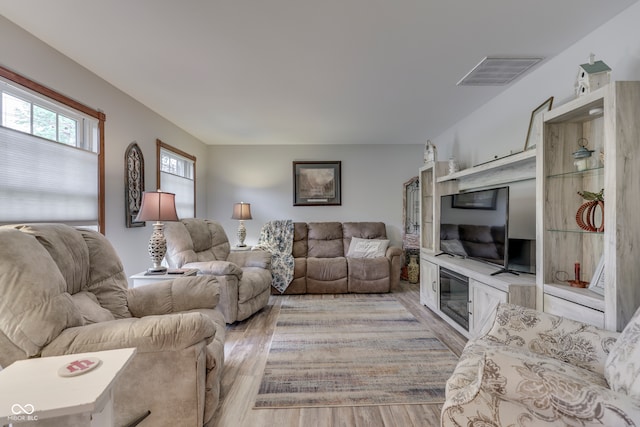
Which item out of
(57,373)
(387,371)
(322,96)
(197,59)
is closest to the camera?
(57,373)

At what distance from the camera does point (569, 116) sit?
1.87 m

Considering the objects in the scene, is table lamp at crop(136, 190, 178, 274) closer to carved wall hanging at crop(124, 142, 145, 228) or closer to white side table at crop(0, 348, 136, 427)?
carved wall hanging at crop(124, 142, 145, 228)

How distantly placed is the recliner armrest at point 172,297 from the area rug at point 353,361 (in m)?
0.71

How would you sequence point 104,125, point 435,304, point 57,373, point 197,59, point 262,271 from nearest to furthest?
1. point 57,373
2. point 197,59
3. point 104,125
4. point 435,304
5. point 262,271

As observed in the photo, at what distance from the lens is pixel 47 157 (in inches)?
87.7

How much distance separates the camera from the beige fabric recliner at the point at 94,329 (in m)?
1.18

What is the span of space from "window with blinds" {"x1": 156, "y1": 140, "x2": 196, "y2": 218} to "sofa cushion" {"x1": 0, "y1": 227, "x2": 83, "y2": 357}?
8.37 feet

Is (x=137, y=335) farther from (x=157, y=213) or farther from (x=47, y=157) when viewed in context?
(x=47, y=157)

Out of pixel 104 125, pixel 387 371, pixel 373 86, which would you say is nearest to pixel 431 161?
pixel 373 86

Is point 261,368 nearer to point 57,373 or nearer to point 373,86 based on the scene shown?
point 57,373

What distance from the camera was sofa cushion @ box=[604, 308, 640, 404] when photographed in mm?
1019

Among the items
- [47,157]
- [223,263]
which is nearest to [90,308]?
[47,157]

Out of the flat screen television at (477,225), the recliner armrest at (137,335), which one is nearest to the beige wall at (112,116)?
the recliner armrest at (137,335)

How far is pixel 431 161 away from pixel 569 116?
6.52 feet
